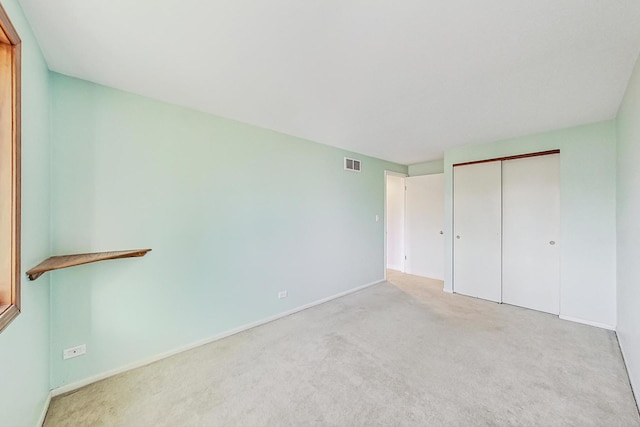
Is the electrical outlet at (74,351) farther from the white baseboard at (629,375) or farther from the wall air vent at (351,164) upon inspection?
the white baseboard at (629,375)

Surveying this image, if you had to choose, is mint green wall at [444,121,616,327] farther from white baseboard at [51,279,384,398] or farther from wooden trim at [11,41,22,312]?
wooden trim at [11,41,22,312]

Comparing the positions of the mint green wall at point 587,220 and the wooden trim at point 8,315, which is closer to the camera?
the wooden trim at point 8,315

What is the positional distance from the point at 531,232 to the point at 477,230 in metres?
0.64

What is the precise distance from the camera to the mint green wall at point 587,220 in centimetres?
276

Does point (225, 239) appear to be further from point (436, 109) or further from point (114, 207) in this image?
point (436, 109)

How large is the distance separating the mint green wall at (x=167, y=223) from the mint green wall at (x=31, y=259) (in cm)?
15

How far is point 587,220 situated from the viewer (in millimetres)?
2895

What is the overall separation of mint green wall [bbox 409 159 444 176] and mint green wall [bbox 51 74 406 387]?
2731 mm

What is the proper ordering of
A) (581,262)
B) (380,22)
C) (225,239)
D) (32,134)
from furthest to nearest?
(581,262) < (225,239) < (32,134) < (380,22)

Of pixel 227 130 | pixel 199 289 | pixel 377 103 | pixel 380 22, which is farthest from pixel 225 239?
pixel 380 22

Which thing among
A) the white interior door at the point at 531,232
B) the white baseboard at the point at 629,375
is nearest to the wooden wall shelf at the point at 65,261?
the white baseboard at the point at 629,375

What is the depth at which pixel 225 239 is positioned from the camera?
105 inches

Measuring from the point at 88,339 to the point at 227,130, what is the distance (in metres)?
2.20

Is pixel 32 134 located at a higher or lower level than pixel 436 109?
lower
